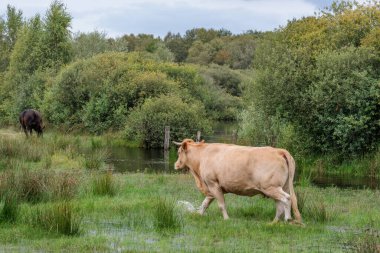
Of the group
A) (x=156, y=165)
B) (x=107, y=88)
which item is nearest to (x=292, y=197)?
(x=156, y=165)

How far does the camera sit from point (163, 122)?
126 ft

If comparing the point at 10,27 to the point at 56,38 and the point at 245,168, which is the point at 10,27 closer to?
the point at 56,38

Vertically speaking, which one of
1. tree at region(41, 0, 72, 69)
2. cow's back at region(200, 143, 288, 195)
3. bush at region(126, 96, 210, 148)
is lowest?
bush at region(126, 96, 210, 148)

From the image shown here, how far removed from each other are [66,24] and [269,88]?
34863 mm

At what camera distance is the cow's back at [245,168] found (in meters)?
11.2

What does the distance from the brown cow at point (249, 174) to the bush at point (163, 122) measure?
25811 mm

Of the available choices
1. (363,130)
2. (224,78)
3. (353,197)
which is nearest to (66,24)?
(224,78)

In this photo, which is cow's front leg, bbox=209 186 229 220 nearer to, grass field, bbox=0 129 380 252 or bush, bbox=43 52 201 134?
grass field, bbox=0 129 380 252

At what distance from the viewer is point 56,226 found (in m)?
9.55

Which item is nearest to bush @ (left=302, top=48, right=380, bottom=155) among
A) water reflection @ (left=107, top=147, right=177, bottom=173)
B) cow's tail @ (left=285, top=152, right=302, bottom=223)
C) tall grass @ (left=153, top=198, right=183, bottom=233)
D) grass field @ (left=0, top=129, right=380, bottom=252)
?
water reflection @ (left=107, top=147, right=177, bottom=173)

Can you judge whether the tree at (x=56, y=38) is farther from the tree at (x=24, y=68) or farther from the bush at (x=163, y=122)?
the bush at (x=163, y=122)

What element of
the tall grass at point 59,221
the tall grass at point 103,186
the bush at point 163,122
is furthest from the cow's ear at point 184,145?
the bush at point 163,122

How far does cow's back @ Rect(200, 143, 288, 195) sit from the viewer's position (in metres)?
11.2

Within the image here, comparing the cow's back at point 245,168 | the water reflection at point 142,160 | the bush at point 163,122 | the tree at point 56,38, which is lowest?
the water reflection at point 142,160
